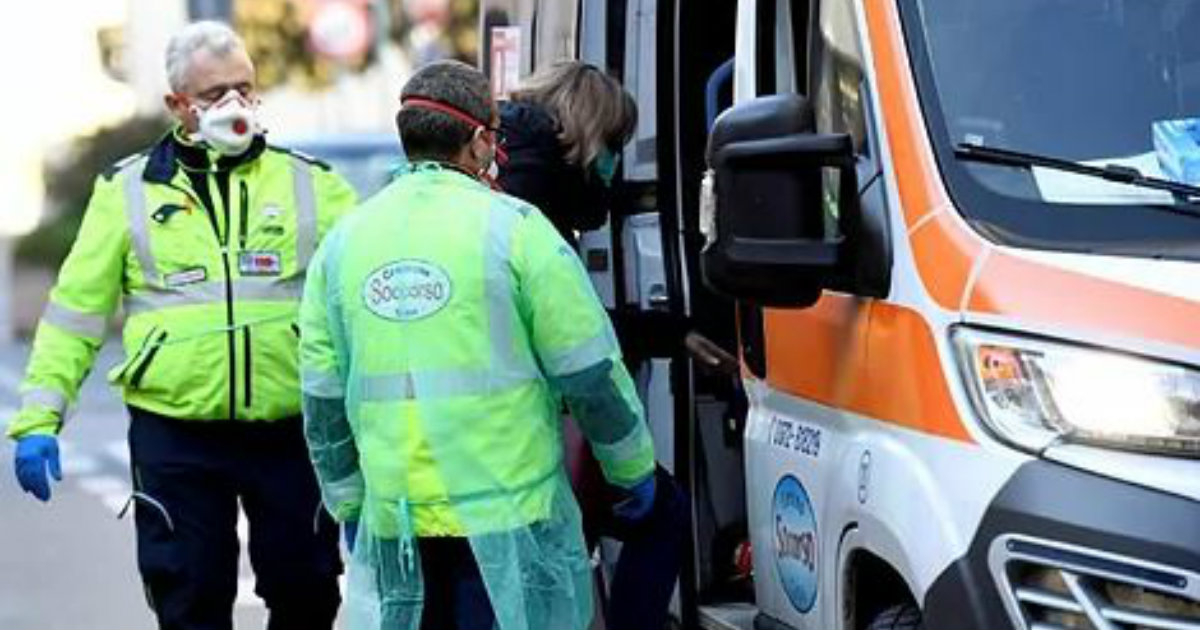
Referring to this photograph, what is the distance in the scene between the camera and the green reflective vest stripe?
6262mm

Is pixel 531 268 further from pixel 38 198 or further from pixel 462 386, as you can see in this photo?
pixel 38 198

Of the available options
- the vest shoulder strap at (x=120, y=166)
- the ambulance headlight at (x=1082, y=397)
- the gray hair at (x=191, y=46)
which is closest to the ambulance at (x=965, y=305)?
the ambulance headlight at (x=1082, y=397)

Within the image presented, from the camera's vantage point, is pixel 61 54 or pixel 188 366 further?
pixel 61 54

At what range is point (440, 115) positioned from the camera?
200 inches

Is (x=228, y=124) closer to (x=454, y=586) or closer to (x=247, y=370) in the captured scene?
(x=247, y=370)

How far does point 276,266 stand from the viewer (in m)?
6.35

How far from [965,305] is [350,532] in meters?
1.47

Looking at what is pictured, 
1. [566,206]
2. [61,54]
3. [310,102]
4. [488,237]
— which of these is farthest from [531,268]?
[310,102]

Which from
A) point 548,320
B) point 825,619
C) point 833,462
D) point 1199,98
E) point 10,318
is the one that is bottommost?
point 10,318

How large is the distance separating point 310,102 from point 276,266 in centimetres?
3516

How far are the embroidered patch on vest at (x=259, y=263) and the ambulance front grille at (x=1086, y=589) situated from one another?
2462 millimetres

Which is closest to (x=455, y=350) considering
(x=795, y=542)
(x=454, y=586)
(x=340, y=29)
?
(x=454, y=586)

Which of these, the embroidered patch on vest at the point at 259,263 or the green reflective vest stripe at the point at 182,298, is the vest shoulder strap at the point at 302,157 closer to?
the green reflective vest stripe at the point at 182,298

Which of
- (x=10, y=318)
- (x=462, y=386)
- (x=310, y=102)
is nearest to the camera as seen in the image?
(x=462, y=386)
